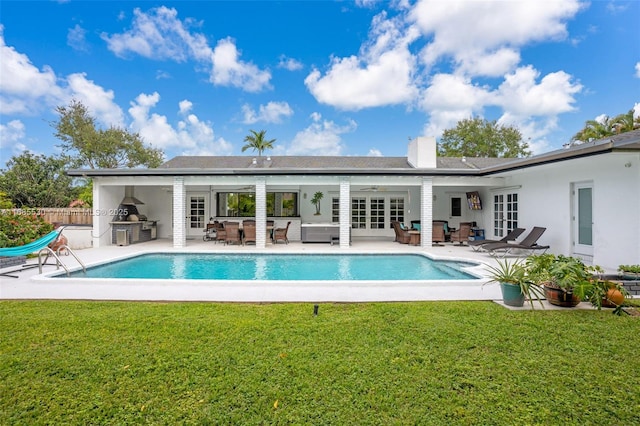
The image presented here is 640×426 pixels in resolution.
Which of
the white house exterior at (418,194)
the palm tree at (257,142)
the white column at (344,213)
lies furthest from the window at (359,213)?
the palm tree at (257,142)

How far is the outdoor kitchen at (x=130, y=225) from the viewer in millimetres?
14172

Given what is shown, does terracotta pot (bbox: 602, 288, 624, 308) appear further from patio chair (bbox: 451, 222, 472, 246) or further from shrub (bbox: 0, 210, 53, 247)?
shrub (bbox: 0, 210, 53, 247)

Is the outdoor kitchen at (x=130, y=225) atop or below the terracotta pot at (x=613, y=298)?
atop

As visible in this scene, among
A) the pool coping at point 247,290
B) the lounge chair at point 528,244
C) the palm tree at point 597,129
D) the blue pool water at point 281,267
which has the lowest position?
the blue pool water at point 281,267

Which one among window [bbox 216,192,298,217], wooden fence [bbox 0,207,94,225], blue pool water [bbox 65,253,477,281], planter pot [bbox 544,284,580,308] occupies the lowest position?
blue pool water [bbox 65,253,477,281]

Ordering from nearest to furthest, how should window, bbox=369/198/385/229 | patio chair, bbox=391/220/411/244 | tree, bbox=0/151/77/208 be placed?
patio chair, bbox=391/220/411/244 → window, bbox=369/198/385/229 → tree, bbox=0/151/77/208

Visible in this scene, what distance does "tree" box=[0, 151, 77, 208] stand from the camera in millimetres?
22484

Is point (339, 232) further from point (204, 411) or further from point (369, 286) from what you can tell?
point (204, 411)

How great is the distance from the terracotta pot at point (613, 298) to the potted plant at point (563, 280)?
0.25 meters

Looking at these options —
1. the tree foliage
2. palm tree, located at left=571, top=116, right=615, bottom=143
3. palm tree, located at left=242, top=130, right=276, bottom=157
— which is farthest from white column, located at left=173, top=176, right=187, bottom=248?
palm tree, located at left=571, top=116, right=615, bottom=143

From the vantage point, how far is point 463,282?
695cm

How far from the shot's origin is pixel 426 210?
45.4 ft

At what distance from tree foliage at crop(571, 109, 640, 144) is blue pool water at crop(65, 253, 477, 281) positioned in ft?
61.4

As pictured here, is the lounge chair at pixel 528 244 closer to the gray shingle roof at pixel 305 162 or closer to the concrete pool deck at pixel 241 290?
the concrete pool deck at pixel 241 290
